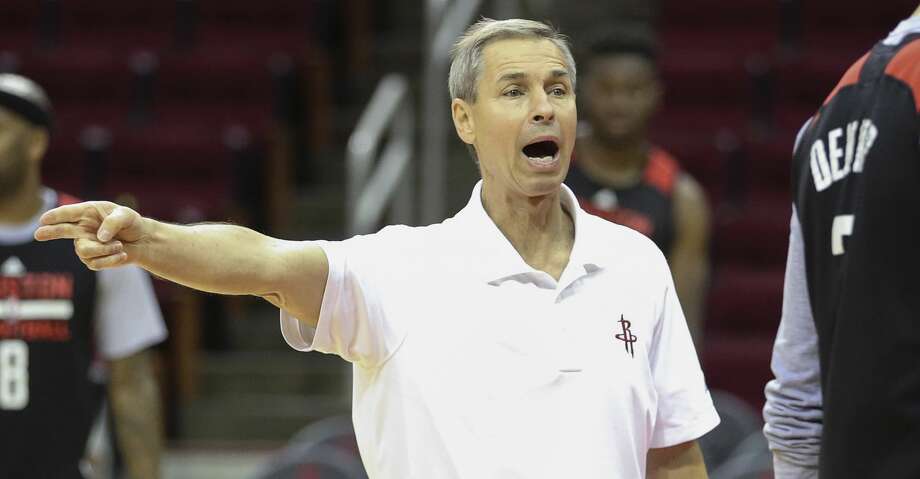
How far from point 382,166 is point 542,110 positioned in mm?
5390

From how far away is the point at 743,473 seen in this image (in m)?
5.27

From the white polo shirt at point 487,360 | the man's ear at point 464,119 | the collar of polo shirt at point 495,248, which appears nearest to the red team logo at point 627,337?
the white polo shirt at point 487,360

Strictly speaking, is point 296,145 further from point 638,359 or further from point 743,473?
point 638,359

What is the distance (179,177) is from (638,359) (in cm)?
663

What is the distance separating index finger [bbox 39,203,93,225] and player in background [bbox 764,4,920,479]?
126cm

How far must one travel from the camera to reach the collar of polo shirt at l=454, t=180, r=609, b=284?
2844 mm

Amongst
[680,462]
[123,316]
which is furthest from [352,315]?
[123,316]

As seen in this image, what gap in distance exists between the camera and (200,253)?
8.36 feet

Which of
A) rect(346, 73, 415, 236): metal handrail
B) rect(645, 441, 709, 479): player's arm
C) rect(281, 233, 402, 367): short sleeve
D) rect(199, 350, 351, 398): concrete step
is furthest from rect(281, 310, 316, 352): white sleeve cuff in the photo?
rect(199, 350, 351, 398): concrete step

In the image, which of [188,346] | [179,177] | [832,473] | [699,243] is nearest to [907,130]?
[832,473]

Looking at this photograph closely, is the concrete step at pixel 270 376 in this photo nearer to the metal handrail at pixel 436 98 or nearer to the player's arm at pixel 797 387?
the metal handrail at pixel 436 98

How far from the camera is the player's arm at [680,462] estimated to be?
2.93 metres

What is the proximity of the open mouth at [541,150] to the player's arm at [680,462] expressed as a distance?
59 cm

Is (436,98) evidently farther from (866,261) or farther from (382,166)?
(866,261)
